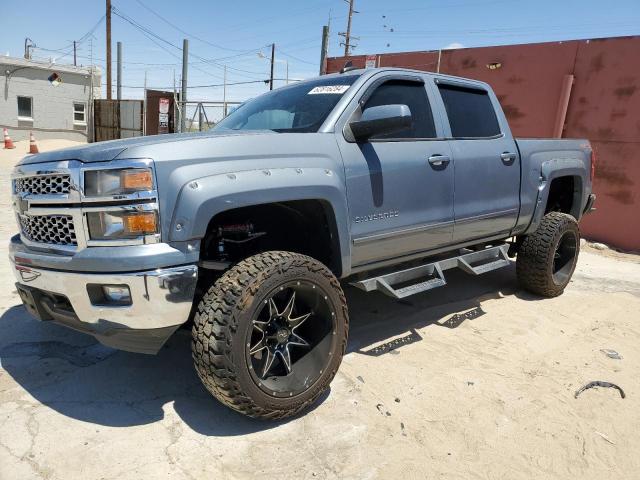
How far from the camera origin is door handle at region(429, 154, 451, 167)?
351 centimetres

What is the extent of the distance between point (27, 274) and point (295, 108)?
6.37 ft

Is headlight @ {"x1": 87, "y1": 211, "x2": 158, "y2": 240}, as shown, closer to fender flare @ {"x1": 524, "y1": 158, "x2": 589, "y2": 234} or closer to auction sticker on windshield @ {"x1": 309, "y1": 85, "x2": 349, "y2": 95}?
auction sticker on windshield @ {"x1": 309, "y1": 85, "x2": 349, "y2": 95}

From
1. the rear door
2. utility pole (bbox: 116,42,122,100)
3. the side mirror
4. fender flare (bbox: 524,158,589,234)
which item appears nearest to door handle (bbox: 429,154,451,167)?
the rear door

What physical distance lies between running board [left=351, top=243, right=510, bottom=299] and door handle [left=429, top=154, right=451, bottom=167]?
0.74 metres

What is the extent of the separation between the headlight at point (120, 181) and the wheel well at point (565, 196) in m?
4.44

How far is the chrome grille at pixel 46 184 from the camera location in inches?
95.0

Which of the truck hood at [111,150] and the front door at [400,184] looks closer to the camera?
the truck hood at [111,150]

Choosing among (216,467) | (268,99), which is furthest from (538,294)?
(216,467)

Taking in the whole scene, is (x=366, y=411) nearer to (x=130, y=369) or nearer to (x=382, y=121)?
(x=130, y=369)

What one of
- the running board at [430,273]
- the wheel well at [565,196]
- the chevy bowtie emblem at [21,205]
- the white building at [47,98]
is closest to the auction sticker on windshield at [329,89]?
the running board at [430,273]

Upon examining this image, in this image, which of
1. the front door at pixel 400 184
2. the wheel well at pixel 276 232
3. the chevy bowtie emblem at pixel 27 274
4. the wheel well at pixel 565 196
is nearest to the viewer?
the chevy bowtie emblem at pixel 27 274

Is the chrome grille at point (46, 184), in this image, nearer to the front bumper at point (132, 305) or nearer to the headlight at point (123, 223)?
the headlight at point (123, 223)

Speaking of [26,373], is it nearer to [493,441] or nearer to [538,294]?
[493,441]

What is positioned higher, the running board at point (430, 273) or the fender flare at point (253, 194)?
the fender flare at point (253, 194)
